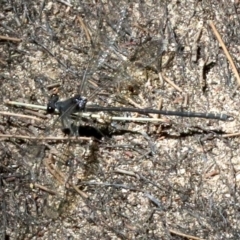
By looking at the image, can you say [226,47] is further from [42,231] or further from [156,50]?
[42,231]

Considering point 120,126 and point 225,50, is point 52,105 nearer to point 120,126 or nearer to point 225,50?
point 120,126

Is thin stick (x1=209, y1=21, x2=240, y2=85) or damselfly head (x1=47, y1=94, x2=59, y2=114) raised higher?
thin stick (x1=209, y1=21, x2=240, y2=85)

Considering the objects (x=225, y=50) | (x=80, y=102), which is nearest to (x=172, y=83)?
(x=225, y=50)

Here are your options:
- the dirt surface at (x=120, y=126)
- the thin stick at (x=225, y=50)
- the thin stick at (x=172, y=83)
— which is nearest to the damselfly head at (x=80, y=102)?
the dirt surface at (x=120, y=126)

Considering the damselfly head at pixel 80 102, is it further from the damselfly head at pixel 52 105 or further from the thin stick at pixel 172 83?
the thin stick at pixel 172 83

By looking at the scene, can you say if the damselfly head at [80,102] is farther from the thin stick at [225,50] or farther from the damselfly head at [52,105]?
the thin stick at [225,50]

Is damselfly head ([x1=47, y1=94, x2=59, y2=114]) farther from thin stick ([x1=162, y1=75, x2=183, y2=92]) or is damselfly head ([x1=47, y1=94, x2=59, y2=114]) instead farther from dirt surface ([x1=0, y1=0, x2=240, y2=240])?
thin stick ([x1=162, y1=75, x2=183, y2=92])

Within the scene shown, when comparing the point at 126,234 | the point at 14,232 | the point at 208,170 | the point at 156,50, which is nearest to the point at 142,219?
the point at 126,234

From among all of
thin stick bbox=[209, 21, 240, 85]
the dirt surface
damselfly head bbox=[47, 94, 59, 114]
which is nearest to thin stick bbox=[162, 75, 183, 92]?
the dirt surface

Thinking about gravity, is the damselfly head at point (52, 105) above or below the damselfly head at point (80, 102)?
below
